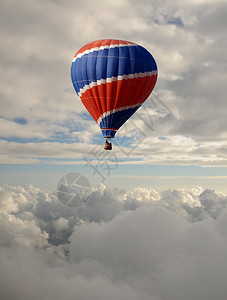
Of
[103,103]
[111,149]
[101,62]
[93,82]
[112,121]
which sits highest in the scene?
[101,62]

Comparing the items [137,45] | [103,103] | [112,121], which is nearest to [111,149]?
[112,121]

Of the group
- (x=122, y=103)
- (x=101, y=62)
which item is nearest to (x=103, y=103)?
(x=122, y=103)

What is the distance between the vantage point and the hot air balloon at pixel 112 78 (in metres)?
49.9

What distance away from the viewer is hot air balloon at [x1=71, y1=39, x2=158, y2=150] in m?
49.9

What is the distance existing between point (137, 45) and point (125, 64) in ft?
18.3

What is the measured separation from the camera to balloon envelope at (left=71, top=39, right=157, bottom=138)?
49.9 meters

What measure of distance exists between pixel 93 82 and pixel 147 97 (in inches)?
465

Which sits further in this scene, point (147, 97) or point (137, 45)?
point (147, 97)

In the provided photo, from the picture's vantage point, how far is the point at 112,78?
49938mm

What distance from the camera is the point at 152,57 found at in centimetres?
5431

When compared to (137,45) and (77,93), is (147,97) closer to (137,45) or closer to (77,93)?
(137,45)

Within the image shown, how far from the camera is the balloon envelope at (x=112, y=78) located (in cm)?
4991

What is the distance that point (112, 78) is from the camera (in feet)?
164

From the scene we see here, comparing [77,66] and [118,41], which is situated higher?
[118,41]
